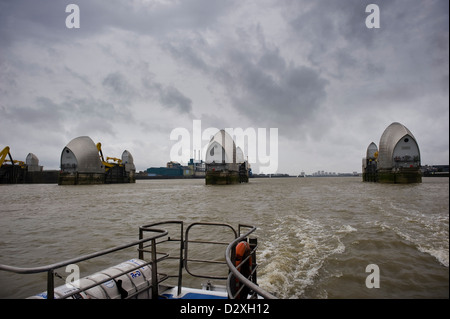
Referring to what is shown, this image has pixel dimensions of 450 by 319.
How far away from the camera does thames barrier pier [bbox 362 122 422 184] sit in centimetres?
4546

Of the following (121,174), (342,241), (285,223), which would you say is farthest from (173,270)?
(121,174)

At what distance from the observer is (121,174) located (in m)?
75.4

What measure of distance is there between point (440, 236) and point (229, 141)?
56214 mm

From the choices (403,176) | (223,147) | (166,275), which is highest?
(223,147)

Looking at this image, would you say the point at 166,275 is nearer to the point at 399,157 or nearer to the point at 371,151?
the point at 399,157

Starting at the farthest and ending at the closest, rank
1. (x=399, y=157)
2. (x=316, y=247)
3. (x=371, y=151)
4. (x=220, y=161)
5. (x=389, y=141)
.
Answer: (x=371, y=151), (x=220, y=161), (x=389, y=141), (x=399, y=157), (x=316, y=247)

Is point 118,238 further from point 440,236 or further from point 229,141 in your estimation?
point 229,141

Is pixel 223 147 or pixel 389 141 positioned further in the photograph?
pixel 223 147

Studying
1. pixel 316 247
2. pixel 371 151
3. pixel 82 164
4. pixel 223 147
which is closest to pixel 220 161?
pixel 223 147

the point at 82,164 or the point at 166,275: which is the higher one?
the point at 82,164

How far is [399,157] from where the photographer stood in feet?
157

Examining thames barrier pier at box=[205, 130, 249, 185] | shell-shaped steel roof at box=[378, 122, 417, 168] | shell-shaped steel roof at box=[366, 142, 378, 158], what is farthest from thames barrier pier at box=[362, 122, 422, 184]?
thames barrier pier at box=[205, 130, 249, 185]

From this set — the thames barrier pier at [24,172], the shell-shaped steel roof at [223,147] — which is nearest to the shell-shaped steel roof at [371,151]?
the shell-shaped steel roof at [223,147]

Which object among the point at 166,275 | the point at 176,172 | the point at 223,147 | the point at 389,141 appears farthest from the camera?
the point at 176,172
